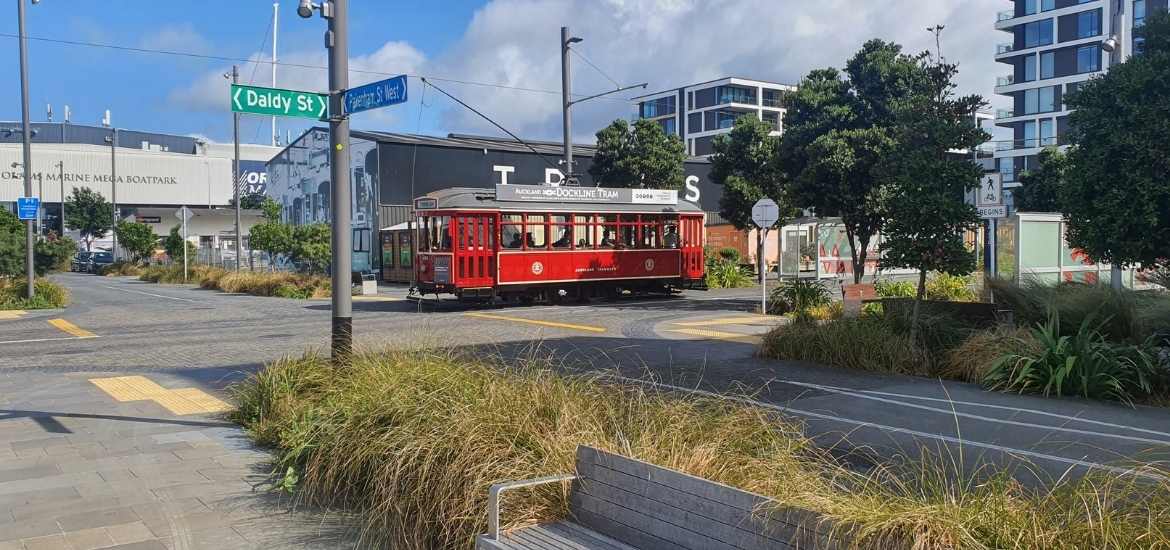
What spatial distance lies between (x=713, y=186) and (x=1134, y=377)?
41.7 metres

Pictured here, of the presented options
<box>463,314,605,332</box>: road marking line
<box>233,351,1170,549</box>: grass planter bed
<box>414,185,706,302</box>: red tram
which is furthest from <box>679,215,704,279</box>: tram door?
<box>233,351,1170,549</box>: grass planter bed

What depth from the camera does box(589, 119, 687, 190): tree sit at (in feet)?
115

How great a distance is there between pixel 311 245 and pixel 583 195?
10997 millimetres

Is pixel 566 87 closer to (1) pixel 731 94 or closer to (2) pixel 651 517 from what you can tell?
(2) pixel 651 517

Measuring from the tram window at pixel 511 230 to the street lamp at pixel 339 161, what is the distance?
574 inches

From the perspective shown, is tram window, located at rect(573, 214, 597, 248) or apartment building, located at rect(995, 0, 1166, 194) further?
apartment building, located at rect(995, 0, 1166, 194)

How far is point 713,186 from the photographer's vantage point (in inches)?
2003

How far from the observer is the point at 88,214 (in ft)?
230

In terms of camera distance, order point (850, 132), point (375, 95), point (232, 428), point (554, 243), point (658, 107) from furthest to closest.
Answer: point (658, 107) → point (554, 243) → point (850, 132) → point (375, 95) → point (232, 428)

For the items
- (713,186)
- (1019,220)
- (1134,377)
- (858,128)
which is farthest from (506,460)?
(713,186)

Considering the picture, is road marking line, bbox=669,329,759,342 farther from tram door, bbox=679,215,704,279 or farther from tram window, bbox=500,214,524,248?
tram door, bbox=679,215,704,279

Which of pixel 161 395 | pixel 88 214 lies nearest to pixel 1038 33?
pixel 88 214

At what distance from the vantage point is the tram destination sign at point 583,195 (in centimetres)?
2348

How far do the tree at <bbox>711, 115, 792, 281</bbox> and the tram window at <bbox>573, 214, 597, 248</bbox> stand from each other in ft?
31.9
